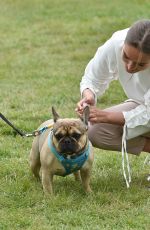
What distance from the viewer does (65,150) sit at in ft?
15.9

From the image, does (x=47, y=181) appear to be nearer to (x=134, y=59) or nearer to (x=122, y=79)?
(x=122, y=79)

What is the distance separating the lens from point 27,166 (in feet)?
19.6

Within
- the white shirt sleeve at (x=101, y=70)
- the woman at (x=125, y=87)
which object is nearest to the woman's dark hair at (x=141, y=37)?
the woman at (x=125, y=87)

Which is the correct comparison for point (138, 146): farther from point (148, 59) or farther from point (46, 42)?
point (46, 42)

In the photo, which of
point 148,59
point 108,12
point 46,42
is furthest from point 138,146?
point 108,12

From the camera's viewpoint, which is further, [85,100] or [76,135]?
[85,100]

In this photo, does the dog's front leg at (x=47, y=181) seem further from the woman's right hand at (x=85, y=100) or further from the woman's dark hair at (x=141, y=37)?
the woman's dark hair at (x=141, y=37)

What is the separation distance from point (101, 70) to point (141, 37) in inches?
28.0

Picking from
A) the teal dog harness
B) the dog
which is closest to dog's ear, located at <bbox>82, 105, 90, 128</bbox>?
the dog

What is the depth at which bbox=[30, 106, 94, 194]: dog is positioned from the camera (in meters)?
4.86

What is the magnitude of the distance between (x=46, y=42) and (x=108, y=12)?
330 cm

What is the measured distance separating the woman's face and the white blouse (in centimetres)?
23

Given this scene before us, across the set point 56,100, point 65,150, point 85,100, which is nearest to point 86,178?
point 65,150

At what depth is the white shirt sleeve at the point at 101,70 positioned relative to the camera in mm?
5388
